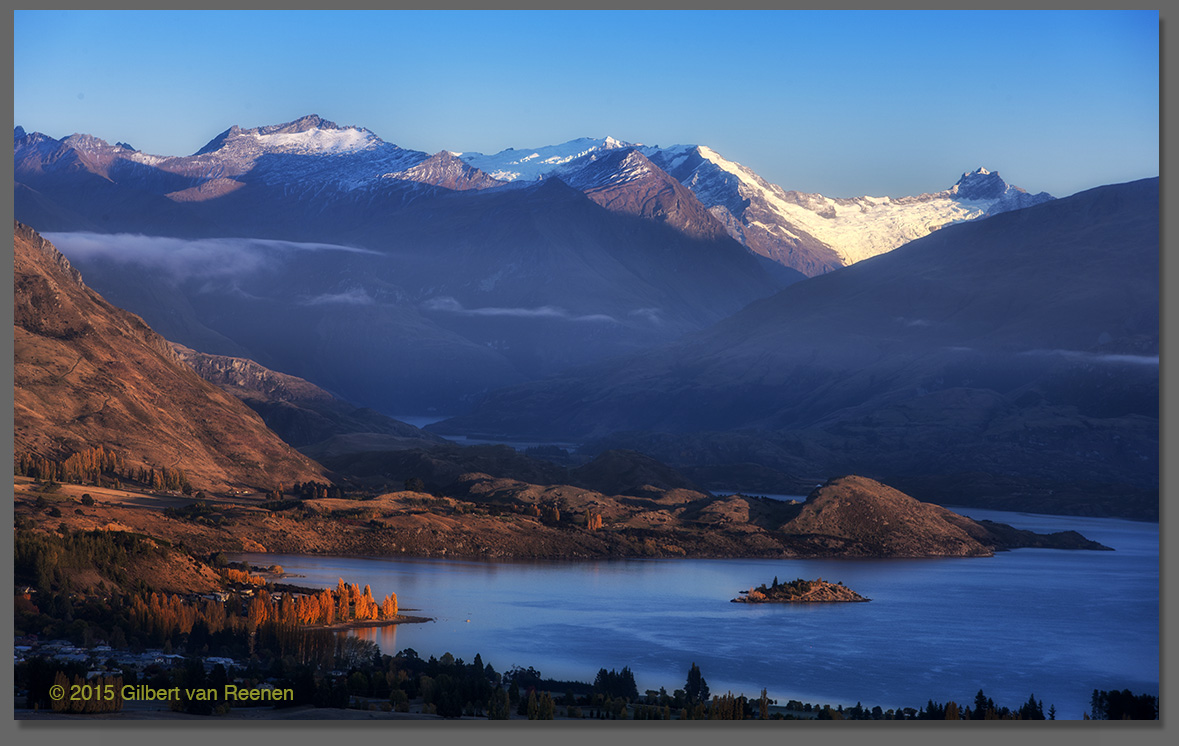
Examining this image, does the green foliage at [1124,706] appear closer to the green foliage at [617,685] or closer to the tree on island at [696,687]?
the tree on island at [696,687]

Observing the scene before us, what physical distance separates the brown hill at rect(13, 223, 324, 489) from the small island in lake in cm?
4732

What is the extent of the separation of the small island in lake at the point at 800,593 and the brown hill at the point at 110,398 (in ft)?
155

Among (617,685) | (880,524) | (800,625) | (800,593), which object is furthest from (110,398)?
(617,685)

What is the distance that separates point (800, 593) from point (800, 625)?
10.4 m

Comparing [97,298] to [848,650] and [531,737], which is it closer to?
[848,650]

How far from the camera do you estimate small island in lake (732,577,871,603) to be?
3366 inches

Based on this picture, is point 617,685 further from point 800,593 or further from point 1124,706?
point 800,593

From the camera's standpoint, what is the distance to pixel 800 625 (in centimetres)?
7638

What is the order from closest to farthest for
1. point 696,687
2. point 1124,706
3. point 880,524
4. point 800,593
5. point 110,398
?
point 1124,706 < point 696,687 < point 800,593 < point 110,398 < point 880,524

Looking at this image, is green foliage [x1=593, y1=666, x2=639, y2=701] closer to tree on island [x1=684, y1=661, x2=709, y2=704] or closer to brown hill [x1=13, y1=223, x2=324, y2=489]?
tree on island [x1=684, y1=661, x2=709, y2=704]

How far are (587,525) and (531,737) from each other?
7771 cm

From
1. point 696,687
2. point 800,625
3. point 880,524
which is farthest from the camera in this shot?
point 880,524

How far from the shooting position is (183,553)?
69.8m

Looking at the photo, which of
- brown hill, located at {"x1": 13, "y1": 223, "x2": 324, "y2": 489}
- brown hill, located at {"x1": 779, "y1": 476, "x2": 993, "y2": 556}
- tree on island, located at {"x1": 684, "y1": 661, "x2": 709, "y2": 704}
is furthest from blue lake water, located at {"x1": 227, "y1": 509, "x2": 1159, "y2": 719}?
brown hill, located at {"x1": 13, "y1": 223, "x2": 324, "y2": 489}
